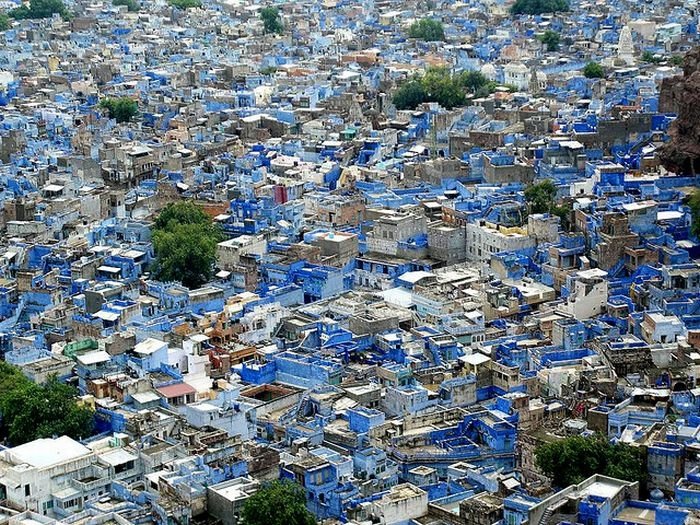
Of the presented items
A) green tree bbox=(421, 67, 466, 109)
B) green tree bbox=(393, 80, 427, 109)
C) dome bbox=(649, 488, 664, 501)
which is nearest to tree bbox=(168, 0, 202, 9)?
green tree bbox=(421, 67, 466, 109)

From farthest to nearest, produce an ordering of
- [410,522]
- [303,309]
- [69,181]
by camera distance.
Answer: [69,181] → [303,309] → [410,522]

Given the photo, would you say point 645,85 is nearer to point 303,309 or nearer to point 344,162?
point 344,162

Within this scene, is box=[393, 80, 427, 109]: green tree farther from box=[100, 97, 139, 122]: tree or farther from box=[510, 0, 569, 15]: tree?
box=[510, 0, 569, 15]: tree

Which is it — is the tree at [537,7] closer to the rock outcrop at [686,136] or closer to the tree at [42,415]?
the rock outcrop at [686,136]

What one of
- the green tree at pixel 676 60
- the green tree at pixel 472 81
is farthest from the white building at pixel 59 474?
the green tree at pixel 676 60

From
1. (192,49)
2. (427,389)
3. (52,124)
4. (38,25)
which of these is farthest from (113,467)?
(38,25)

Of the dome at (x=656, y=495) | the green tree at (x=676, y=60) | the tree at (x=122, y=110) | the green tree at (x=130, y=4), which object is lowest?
the dome at (x=656, y=495)
